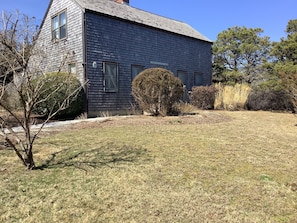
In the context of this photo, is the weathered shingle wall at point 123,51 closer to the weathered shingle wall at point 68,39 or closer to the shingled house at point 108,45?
the shingled house at point 108,45

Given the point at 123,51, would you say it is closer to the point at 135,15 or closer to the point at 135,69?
the point at 135,69

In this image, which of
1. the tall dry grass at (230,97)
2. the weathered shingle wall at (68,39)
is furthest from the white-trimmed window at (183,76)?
the weathered shingle wall at (68,39)

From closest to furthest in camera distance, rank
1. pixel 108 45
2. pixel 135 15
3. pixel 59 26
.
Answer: pixel 108 45 < pixel 59 26 < pixel 135 15

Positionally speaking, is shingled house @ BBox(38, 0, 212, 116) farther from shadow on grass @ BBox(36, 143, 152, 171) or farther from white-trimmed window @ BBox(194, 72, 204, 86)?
shadow on grass @ BBox(36, 143, 152, 171)

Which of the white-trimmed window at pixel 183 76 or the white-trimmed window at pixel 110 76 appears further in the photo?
the white-trimmed window at pixel 183 76

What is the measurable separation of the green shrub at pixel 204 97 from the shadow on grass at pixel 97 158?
9964 millimetres

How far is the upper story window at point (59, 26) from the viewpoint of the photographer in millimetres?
12508

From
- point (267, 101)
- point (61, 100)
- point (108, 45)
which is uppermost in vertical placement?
point (108, 45)

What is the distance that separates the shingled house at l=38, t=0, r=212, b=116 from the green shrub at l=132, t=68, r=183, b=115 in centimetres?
266

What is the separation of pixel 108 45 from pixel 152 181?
9800 mm

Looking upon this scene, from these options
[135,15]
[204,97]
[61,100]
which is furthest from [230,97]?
[61,100]

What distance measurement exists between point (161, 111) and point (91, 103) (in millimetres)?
3551

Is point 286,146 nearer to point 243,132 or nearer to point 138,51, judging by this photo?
point 243,132

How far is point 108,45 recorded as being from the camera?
12.0m
